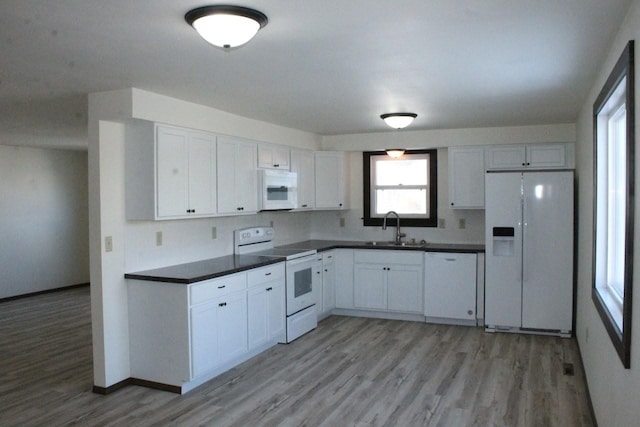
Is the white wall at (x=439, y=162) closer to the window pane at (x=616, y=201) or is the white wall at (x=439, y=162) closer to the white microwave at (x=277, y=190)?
the white microwave at (x=277, y=190)

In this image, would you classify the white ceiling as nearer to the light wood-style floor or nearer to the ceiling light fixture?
the ceiling light fixture

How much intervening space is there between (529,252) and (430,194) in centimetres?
156

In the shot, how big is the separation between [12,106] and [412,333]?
4.50 meters

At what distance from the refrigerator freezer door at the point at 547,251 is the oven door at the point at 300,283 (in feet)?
7.53

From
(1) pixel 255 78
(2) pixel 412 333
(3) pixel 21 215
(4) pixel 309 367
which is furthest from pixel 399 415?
(3) pixel 21 215

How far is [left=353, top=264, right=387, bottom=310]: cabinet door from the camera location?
248 inches

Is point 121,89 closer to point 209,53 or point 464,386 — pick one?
point 209,53

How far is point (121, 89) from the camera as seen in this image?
3.87 metres

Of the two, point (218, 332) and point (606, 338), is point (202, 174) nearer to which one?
point (218, 332)

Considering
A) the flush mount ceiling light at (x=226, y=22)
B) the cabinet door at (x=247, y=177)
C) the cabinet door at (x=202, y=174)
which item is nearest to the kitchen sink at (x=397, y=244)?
the cabinet door at (x=247, y=177)

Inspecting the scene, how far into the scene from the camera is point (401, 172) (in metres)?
6.87

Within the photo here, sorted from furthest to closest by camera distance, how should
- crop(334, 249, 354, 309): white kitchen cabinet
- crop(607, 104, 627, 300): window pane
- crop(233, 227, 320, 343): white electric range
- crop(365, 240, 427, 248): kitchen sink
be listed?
crop(334, 249, 354, 309): white kitchen cabinet
crop(365, 240, 427, 248): kitchen sink
crop(233, 227, 320, 343): white electric range
crop(607, 104, 627, 300): window pane

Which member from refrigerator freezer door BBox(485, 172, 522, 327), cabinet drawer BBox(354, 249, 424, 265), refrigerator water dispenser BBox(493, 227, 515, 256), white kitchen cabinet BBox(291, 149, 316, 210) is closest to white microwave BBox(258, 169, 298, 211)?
white kitchen cabinet BBox(291, 149, 316, 210)

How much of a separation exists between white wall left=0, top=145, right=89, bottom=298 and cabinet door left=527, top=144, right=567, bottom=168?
6941 millimetres
